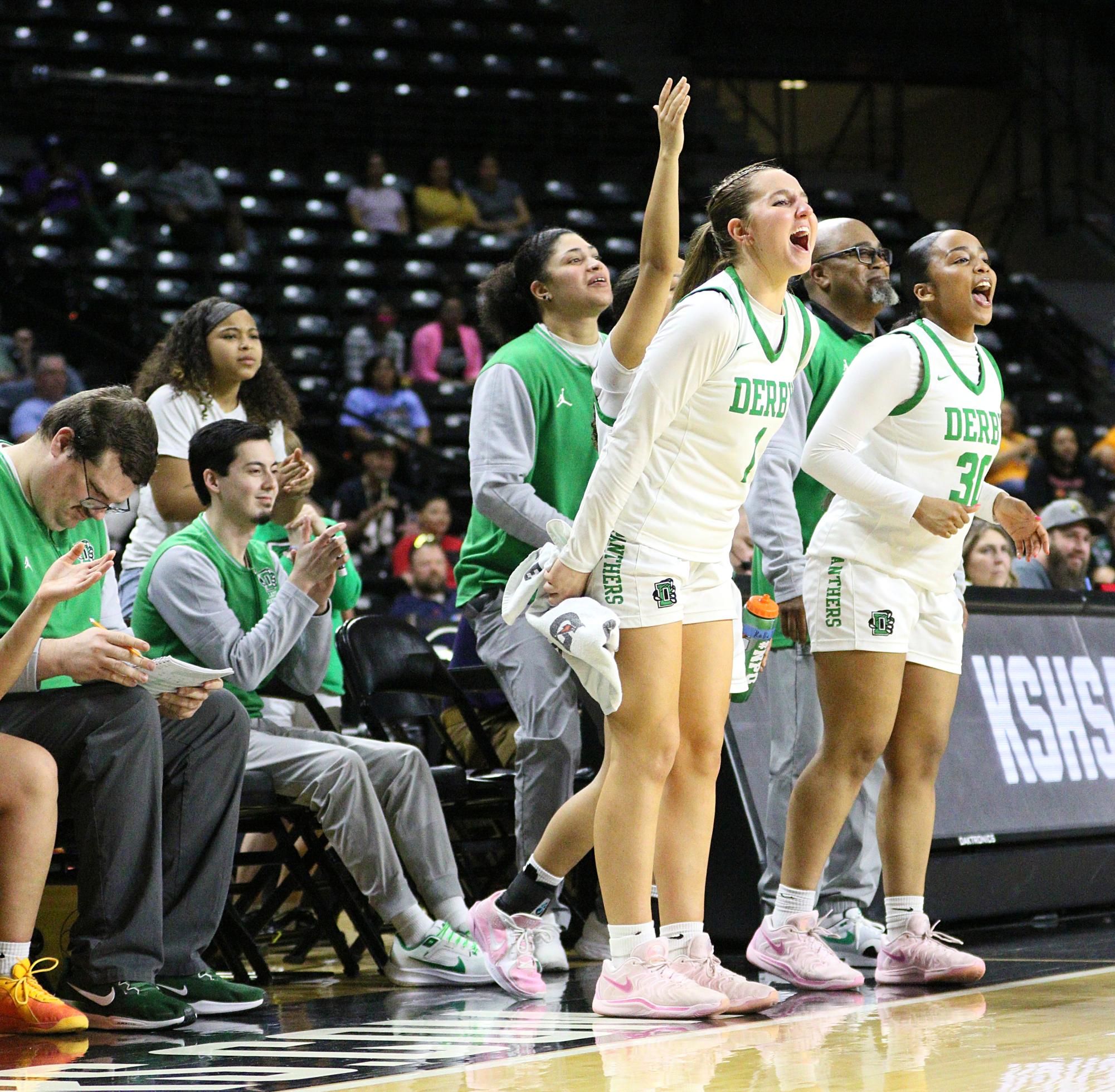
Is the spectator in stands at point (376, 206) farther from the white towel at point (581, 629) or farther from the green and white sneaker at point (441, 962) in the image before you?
the white towel at point (581, 629)

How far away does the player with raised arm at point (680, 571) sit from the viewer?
3242 mm

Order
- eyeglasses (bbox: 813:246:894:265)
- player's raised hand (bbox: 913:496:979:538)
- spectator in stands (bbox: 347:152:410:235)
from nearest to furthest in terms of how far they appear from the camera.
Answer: player's raised hand (bbox: 913:496:979:538) < eyeglasses (bbox: 813:246:894:265) < spectator in stands (bbox: 347:152:410:235)

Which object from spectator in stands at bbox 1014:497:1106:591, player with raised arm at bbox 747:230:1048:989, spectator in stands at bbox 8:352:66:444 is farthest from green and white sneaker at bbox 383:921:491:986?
spectator in stands at bbox 8:352:66:444

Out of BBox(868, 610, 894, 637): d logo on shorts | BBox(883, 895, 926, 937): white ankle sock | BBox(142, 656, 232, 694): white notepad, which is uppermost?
BBox(868, 610, 894, 637): d logo on shorts

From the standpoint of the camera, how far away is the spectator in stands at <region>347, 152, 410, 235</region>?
13047 mm

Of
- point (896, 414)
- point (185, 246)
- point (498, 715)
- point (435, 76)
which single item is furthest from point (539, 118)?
point (896, 414)

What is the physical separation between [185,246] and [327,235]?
3.64ft

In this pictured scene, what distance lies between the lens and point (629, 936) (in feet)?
10.7

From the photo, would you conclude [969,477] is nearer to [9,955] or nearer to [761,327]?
[761,327]

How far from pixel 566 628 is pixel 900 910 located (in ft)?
3.88

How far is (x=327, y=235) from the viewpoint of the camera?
1271cm

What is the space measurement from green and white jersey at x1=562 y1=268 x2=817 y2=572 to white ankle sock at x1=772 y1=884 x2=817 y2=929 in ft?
2.78

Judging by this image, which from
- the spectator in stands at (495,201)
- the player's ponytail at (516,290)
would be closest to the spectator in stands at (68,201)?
the spectator in stands at (495,201)

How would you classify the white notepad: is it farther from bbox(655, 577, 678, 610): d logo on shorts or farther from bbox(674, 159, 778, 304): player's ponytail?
bbox(674, 159, 778, 304): player's ponytail
